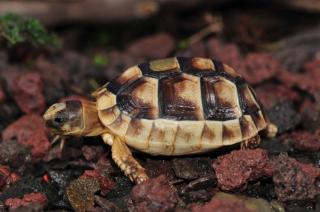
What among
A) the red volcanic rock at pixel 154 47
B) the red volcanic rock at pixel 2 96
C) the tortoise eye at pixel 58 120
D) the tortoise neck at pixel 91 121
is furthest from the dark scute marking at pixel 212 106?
the red volcanic rock at pixel 2 96

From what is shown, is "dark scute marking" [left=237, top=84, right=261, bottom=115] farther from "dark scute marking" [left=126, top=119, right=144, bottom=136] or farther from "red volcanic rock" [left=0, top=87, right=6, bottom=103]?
"red volcanic rock" [left=0, top=87, right=6, bottom=103]

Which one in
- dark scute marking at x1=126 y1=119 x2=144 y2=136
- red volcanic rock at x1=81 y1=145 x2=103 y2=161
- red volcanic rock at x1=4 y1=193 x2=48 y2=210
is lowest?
red volcanic rock at x1=4 y1=193 x2=48 y2=210

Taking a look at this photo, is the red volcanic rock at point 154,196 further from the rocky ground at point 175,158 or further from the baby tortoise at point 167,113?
the baby tortoise at point 167,113

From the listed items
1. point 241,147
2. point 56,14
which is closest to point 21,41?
point 56,14

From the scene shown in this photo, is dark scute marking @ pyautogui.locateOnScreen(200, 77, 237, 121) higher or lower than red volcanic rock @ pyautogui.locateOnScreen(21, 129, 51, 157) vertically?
higher

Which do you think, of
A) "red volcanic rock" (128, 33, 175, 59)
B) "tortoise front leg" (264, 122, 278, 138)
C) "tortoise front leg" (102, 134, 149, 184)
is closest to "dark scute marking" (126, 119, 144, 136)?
"tortoise front leg" (102, 134, 149, 184)

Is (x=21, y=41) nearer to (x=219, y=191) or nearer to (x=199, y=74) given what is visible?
(x=199, y=74)
